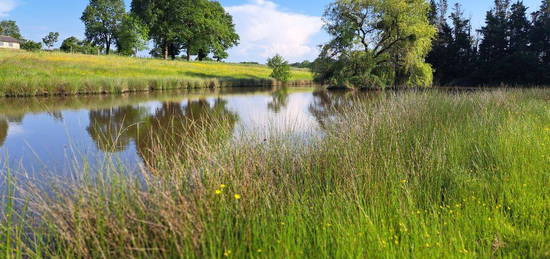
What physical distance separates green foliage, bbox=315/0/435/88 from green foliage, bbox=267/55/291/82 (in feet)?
56.1

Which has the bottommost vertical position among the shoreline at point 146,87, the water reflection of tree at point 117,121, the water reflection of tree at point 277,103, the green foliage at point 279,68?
the water reflection of tree at point 117,121

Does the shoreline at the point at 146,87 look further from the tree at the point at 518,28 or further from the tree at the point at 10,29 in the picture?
the tree at the point at 10,29

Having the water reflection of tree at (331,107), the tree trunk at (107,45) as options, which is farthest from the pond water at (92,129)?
the tree trunk at (107,45)

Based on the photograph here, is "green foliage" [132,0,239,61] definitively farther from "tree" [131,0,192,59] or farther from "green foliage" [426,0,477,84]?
"green foliage" [426,0,477,84]

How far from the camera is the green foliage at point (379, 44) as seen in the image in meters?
25.0

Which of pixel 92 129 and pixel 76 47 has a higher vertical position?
pixel 76 47

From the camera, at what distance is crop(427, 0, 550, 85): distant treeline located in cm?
3434

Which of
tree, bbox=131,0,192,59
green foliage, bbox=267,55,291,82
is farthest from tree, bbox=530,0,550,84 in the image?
tree, bbox=131,0,192,59

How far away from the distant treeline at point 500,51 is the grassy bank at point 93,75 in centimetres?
1875

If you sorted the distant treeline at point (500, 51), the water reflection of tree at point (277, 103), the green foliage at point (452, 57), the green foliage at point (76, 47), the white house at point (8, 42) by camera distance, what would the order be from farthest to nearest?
the white house at point (8, 42)
the green foliage at point (76, 47)
the green foliage at point (452, 57)
the distant treeline at point (500, 51)
the water reflection of tree at point (277, 103)

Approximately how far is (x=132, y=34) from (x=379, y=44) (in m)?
32.2

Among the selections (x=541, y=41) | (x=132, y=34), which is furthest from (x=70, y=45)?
(x=541, y=41)

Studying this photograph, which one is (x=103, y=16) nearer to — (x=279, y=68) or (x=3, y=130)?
(x=279, y=68)

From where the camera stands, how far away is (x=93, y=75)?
28297 millimetres
